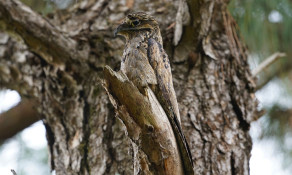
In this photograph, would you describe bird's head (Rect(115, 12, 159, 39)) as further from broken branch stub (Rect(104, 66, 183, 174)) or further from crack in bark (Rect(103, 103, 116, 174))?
broken branch stub (Rect(104, 66, 183, 174))

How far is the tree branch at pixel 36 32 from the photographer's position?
338cm

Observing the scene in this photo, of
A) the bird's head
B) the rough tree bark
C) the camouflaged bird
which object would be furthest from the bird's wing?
the rough tree bark

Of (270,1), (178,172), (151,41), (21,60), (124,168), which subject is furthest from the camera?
(270,1)

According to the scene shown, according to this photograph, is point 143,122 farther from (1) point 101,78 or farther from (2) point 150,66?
(1) point 101,78

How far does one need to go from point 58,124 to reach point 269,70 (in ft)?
8.62

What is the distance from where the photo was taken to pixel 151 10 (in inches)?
156

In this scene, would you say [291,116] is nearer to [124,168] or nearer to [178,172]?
[124,168]

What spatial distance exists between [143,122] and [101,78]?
1.48 m

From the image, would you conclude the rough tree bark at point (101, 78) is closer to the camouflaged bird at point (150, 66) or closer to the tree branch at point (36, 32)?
the tree branch at point (36, 32)

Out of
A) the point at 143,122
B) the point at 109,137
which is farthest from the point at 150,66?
the point at 109,137

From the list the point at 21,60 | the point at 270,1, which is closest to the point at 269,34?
the point at 270,1

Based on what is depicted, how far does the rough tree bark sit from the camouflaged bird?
1.49ft

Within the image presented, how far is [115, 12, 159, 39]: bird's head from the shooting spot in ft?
9.71

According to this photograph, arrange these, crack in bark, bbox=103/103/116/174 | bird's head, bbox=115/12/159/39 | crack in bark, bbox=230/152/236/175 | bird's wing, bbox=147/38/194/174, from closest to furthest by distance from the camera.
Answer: bird's wing, bbox=147/38/194/174
bird's head, bbox=115/12/159/39
crack in bark, bbox=230/152/236/175
crack in bark, bbox=103/103/116/174
